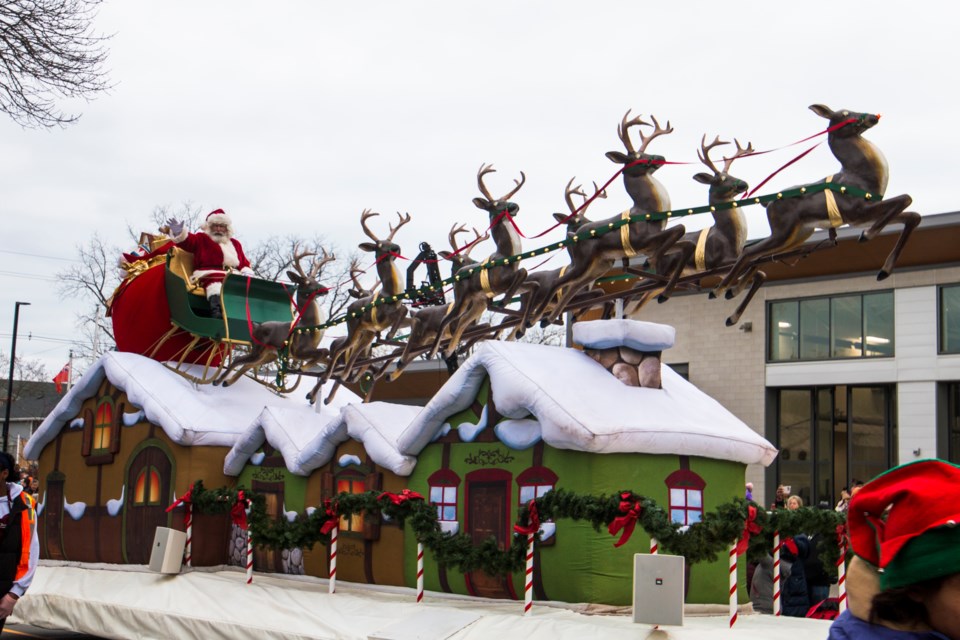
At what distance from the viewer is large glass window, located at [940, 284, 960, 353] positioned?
79.5ft

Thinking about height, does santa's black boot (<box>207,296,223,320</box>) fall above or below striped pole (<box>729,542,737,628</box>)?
above

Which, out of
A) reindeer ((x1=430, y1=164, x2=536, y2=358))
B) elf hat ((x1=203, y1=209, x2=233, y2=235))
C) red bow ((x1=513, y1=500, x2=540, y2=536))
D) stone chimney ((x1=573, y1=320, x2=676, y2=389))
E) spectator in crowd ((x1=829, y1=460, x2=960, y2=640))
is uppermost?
elf hat ((x1=203, y1=209, x2=233, y2=235))

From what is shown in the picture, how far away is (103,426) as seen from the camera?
47.4 ft

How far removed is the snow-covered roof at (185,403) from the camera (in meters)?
13.0

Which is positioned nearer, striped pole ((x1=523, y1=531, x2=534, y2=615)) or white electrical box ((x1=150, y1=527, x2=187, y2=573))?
striped pole ((x1=523, y1=531, x2=534, y2=615))

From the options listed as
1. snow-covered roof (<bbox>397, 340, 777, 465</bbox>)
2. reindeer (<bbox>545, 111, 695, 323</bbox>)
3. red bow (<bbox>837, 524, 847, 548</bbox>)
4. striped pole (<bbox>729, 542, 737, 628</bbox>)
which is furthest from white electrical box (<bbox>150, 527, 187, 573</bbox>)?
red bow (<bbox>837, 524, 847, 548</bbox>)

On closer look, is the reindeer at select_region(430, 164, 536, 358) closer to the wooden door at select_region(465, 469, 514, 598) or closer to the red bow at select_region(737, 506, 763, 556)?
the wooden door at select_region(465, 469, 514, 598)

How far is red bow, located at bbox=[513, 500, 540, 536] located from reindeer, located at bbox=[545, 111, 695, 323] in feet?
6.37

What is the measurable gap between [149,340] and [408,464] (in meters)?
5.22

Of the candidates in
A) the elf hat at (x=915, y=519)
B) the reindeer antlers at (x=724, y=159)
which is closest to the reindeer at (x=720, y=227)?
the reindeer antlers at (x=724, y=159)

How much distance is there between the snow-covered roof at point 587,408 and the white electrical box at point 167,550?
3.17 meters

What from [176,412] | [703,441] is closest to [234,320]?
[176,412]

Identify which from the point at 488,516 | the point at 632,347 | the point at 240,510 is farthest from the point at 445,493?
the point at 240,510

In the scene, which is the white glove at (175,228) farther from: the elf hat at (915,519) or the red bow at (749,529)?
the elf hat at (915,519)
